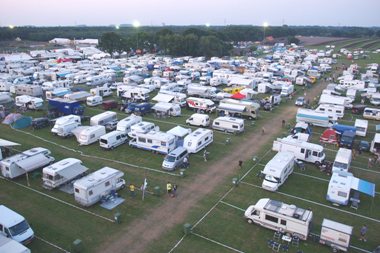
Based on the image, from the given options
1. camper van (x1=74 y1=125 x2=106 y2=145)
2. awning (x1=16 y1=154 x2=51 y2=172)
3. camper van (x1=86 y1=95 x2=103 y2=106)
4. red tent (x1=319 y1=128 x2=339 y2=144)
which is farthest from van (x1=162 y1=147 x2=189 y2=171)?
camper van (x1=86 y1=95 x2=103 y2=106)

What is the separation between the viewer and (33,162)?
68.7 feet

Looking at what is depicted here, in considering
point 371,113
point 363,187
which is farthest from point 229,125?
point 371,113

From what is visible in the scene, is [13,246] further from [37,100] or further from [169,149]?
[37,100]

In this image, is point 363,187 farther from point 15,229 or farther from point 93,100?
point 93,100

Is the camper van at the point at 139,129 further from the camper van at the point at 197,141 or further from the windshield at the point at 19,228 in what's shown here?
the windshield at the point at 19,228

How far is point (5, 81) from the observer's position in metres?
47.2

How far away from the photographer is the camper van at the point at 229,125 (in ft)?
94.8

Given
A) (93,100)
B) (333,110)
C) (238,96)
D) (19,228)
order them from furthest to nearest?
(238,96), (93,100), (333,110), (19,228)

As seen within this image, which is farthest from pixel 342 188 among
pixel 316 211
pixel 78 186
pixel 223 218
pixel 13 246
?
pixel 13 246

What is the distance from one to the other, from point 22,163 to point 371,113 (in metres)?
33.8

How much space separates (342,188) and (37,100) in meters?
33.2

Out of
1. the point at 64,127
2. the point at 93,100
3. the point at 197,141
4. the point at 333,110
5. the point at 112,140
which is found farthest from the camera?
the point at 93,100

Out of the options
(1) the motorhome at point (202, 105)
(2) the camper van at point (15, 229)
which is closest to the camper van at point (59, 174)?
(2) the camper van at point (15, 229)

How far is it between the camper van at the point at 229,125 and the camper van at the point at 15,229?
18.9 metres
